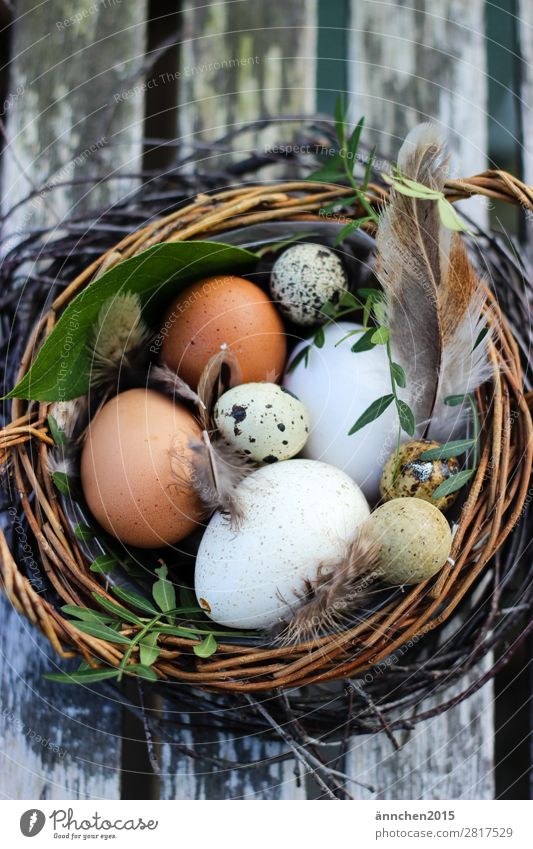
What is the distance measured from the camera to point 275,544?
1.77ft

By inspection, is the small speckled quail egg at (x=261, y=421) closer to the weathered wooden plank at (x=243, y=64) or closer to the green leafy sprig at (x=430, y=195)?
the green leafy sprig at (x=430, y=195)

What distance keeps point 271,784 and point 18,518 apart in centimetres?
32

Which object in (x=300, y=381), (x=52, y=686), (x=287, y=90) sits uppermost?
(x=287, y=90)

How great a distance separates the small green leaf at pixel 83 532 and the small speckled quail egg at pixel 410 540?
0.71 ft

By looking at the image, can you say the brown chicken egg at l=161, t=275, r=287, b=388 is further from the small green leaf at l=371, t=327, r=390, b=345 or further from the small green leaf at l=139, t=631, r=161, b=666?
the small green leaf at l=139, t=631, r=161, b=666

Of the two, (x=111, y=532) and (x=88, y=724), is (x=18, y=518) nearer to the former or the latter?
(x=111, y=532)

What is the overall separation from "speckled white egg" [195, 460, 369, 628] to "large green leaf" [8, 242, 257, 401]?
0.17 m

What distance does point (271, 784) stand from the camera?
0.66m

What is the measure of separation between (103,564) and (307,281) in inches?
10.9

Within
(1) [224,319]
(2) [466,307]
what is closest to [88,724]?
(1) [224,319]

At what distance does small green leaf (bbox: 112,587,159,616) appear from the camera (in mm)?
561

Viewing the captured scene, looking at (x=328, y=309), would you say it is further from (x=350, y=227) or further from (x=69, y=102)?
(x=69, y=102)

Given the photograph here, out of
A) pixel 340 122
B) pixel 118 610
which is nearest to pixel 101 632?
pixel 118 610
